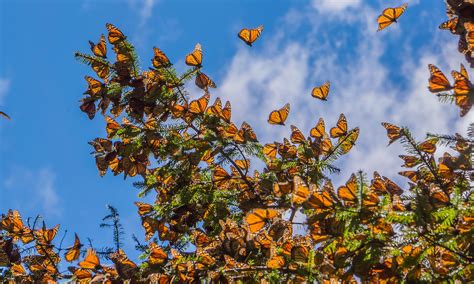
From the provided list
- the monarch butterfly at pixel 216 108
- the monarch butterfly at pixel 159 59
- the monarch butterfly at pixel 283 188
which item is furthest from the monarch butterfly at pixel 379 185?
the monarch butterfly at pixel 159 59

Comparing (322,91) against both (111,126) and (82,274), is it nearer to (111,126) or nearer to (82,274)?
(111,126)

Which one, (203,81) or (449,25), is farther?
(203,81)

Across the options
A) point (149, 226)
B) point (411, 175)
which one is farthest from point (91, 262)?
point (411, 175)

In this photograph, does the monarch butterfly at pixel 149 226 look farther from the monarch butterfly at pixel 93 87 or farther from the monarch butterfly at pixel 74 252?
the monarch butterfly at pixel 93 87

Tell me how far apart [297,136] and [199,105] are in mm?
553

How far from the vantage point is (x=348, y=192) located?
5.45 feet

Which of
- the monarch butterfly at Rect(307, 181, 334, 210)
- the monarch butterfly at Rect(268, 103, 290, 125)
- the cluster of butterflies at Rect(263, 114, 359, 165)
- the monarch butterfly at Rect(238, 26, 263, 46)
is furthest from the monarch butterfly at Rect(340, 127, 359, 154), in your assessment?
the monarch butterfly at Rect(307, 181, 334, 210)

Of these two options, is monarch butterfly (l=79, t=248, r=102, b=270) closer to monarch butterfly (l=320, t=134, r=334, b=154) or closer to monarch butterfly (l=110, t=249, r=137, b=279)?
monarch butterfly (l=110, t=249, r=137, b=279)

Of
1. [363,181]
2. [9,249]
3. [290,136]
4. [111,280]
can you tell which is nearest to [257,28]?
[290,136]

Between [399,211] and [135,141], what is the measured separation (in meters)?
1.50

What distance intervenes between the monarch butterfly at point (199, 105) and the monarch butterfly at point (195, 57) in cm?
20

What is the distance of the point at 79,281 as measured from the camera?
7.18 feet

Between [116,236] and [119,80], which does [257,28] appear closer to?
[119,80]

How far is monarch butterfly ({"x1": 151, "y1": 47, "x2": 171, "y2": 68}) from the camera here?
258cm
